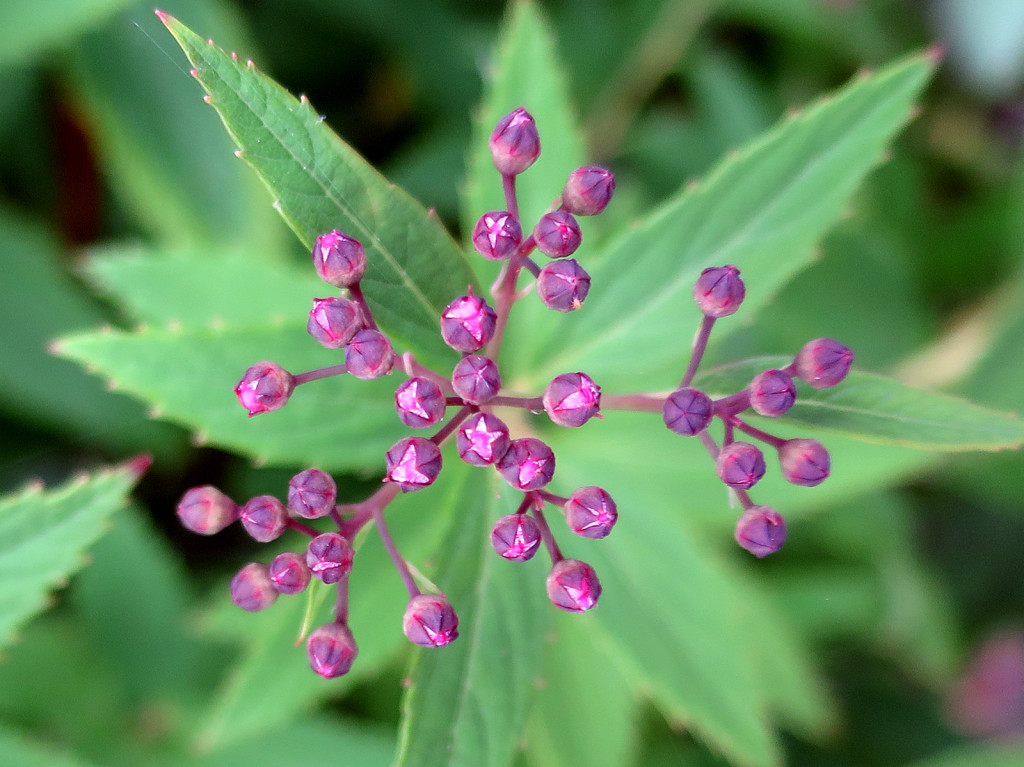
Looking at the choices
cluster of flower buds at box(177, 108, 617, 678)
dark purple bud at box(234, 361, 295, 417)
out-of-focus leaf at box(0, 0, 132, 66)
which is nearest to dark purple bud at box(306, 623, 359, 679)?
cluster of flower buds at box(177, 108, 617, 678)

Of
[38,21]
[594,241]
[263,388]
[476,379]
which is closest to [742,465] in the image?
[476,379]

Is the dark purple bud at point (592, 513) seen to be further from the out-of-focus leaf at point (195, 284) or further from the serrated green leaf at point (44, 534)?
the out-of-focus leaf at point (195, 284)

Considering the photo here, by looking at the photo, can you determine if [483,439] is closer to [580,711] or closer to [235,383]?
[235,383]

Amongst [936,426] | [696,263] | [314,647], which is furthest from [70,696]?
[936,426]

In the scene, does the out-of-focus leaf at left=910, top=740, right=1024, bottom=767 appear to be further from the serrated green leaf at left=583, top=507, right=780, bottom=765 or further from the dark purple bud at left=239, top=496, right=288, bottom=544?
the dark purple bud at left=239, top=496, right=288, bottom=544

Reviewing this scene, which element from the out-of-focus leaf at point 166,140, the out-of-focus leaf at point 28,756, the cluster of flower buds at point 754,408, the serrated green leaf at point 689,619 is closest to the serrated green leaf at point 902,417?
the cluster of flower buds at point 754,408

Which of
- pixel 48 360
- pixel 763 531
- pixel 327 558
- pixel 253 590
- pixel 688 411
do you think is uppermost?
pixel 688 411
